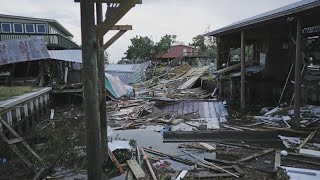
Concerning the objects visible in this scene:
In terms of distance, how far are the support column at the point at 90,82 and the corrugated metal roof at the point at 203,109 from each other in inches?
295

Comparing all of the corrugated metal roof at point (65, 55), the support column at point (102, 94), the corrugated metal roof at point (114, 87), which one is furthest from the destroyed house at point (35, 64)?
the support column at point (102, 94)

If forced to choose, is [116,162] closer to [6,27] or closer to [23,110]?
[23,110]

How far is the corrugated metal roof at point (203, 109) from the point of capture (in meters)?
13.2

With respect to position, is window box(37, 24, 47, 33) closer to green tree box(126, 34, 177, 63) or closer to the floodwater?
the floodwater

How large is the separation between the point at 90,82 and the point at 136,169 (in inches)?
113

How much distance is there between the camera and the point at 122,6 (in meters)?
5.37

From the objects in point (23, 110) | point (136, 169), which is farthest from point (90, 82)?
point (23, 110)

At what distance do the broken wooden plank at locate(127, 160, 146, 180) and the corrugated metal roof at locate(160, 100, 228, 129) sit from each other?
17.5ft

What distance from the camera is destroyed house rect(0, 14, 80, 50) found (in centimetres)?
2406

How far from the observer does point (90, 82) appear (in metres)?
5.36

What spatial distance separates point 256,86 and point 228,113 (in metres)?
2.63

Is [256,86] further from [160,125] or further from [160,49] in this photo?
[160,49]

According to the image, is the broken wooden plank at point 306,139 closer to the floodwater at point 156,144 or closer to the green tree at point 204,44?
the floodwater at point 156,144

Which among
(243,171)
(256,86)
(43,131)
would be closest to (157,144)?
(243,171)
